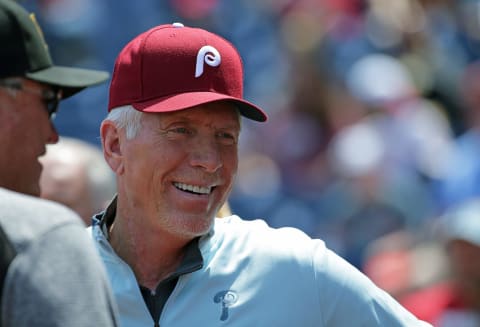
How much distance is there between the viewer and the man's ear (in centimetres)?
330

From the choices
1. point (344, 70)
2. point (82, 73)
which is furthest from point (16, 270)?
point (344, 70)

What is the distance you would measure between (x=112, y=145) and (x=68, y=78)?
0.48 meters

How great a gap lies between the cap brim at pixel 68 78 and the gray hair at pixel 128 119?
431 millimetres

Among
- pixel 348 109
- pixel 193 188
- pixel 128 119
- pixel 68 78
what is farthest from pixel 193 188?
pixel 348 109

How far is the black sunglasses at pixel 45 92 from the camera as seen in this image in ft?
11.8

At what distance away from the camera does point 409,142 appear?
7547 millimetres

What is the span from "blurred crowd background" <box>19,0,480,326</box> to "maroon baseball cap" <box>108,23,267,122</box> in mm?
2796

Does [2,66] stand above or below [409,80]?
above

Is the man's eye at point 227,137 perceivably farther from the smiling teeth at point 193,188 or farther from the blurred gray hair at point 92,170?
the blurred gray hair at point 92,170

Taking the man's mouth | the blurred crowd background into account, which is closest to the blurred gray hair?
the blurred crowd background

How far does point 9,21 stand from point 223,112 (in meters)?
0.83

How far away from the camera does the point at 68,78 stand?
12.1 ft

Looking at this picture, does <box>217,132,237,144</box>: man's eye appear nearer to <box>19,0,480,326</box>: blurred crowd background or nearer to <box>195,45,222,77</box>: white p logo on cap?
<box>195,45,222,77</box>: white p logo on cap

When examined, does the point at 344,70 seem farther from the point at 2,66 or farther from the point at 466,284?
the point at 2,66
